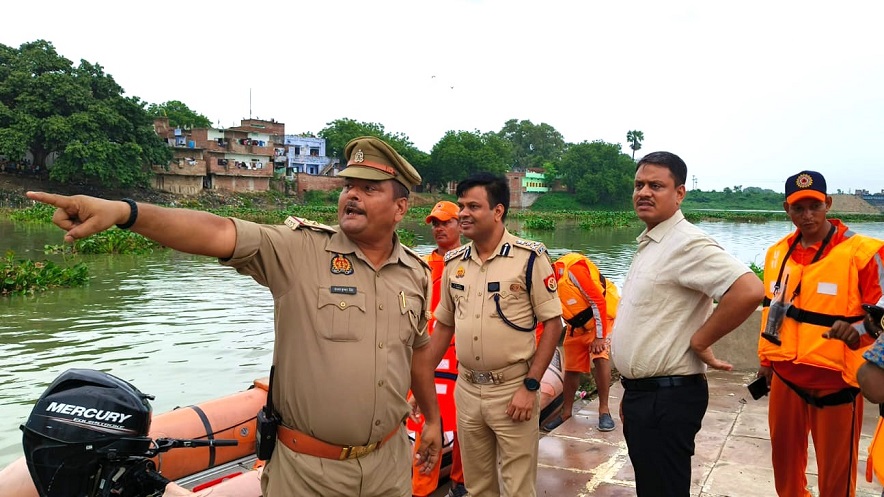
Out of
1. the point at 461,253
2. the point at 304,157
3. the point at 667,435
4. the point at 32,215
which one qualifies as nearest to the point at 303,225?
the point at 461,253

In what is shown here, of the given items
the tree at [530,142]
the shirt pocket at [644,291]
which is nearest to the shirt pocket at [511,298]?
the shirt pocket at [644,291]

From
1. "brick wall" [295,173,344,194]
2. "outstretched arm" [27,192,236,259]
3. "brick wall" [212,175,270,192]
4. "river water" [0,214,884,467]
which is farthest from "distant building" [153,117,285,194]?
"outstretched arm" [27,192,236,259]

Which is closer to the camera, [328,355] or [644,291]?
[328,355]

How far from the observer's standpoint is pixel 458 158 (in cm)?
5762

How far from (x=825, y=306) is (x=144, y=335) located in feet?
29.5

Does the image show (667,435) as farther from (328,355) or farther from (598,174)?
(598,174)

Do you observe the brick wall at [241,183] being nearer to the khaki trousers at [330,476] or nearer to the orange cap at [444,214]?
the orange cap at [444,214]

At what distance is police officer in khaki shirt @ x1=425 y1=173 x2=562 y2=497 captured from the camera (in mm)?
3141

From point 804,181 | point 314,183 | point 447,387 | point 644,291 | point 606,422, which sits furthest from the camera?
point 314,183

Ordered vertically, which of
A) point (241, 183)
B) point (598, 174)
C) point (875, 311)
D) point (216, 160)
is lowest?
point (875, 311)

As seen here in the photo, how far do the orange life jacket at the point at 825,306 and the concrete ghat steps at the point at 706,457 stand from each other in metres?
0.99

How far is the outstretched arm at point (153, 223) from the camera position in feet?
5.09

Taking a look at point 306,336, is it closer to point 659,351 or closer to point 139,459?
point 139,459

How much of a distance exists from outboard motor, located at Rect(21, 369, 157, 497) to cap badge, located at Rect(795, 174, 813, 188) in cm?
326
